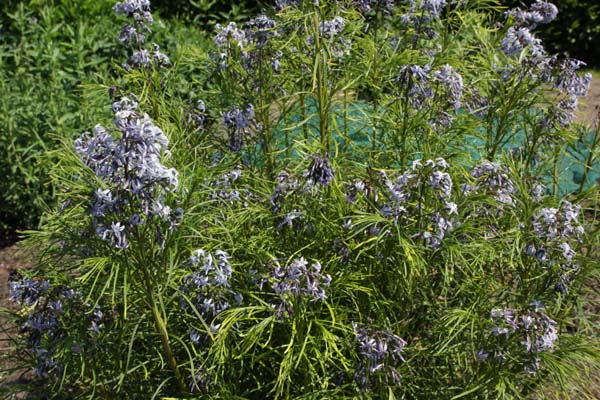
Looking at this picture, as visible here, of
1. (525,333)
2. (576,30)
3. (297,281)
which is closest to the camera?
(297,281)

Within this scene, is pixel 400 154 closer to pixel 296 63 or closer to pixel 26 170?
pixel 296 63

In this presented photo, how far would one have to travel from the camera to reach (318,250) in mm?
3516

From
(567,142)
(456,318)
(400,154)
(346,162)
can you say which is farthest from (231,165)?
(567,142)

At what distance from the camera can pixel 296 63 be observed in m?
4.24

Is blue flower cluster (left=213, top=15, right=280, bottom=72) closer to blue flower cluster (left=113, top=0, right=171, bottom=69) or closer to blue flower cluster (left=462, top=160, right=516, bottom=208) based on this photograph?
blue flower cluster (left=113, top=0, right=171, bottom=69)

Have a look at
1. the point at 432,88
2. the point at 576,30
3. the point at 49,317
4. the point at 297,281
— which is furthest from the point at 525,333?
the point at 576,30

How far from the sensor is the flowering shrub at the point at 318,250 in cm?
300

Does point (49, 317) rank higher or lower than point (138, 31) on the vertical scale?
lower

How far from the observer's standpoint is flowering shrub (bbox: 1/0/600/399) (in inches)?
118

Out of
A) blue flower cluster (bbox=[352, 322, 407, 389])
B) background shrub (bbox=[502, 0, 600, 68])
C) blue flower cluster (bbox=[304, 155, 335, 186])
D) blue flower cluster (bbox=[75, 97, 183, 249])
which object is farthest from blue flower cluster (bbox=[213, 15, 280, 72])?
background shrub (bbox=[502, 0, 600, 68])

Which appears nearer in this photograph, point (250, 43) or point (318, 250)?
point (318, 250)

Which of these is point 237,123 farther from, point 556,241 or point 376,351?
point 556,241

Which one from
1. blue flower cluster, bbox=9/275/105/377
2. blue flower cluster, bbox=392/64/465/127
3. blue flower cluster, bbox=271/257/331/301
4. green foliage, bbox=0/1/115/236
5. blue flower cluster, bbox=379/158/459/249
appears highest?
blue flower cluster, bbox=392/64/465/127

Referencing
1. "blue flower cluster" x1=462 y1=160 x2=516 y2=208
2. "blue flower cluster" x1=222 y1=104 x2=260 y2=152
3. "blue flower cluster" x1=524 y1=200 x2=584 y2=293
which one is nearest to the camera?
"blue flower cluster" x1=524 y1=200 x2=584 y2=293
